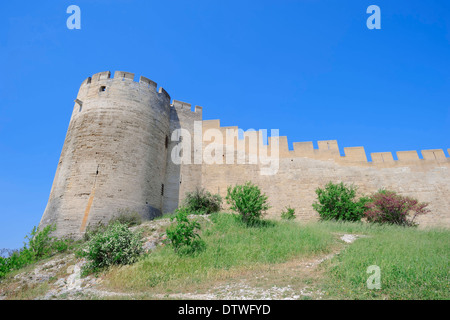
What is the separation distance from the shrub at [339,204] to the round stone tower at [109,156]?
8.05 metres

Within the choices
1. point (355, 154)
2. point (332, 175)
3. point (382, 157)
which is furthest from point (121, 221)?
point (382, 157)

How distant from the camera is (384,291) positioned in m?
4.97

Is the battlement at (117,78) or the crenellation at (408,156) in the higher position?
the battlement at (117,78)

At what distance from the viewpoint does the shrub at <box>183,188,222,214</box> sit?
13133 millimetres

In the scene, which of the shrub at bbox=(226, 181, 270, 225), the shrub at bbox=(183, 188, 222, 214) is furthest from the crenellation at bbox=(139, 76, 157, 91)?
the shrub at bbox=(226, 181, 270, 225)

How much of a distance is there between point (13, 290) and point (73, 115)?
29.9ft

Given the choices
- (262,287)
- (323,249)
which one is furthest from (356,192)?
(262,287)

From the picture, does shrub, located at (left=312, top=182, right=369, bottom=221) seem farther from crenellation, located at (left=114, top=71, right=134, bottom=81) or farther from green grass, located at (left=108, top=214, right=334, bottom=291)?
crenellation, located at (left=114, top=71, right=134, bottom=81)

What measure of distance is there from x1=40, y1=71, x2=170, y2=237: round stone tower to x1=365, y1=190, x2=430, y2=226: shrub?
10.2 metres

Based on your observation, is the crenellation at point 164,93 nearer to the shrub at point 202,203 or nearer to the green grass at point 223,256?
the shrub at point 202,203

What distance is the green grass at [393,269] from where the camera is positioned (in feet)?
16.0

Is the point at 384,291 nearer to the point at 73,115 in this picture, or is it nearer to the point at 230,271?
the point at 230,271

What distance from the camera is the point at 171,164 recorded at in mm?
15305

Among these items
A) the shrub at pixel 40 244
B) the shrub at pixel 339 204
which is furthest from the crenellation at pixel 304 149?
the shrub at pixel 40 244
